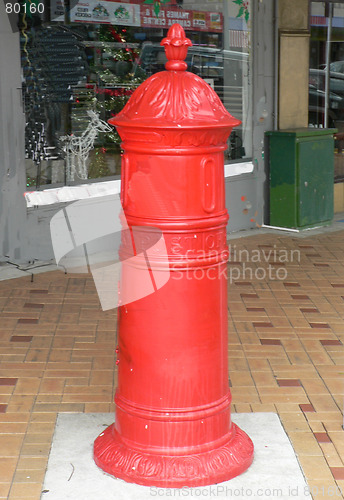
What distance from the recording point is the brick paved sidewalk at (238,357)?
377 cm

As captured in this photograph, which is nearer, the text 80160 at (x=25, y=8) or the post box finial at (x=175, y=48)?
the post box finial at (x=175, y=48)

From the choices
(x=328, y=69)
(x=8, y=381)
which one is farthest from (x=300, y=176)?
(x=8, y=381)

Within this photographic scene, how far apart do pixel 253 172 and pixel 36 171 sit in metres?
2.72

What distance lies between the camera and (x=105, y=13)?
7570 millimetres

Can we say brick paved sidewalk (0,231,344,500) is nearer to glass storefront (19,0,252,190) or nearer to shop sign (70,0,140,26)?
glass storefront (19,0,252,190)

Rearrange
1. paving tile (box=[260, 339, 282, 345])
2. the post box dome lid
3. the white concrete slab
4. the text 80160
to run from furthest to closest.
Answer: the text 80160, paving tile (box=[260, 339, 282, 345]), the white concrete slab, the post box dome lid

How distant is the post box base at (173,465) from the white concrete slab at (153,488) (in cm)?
3

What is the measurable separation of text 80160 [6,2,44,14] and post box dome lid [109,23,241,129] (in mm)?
3810

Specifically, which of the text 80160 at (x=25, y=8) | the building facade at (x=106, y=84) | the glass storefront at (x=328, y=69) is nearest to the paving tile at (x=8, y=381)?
the building facade at (x=106, y=84)

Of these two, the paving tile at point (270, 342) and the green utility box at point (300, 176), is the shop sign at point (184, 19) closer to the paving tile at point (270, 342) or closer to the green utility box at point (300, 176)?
the green utility box at point (300, 176)

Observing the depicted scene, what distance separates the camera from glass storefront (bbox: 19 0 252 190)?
707cm

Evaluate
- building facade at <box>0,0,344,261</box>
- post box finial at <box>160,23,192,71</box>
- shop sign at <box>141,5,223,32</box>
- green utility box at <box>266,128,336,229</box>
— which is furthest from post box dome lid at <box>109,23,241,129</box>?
green utility box at <box>266,128,336,229</box>

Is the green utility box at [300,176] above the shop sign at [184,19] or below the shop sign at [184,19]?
below

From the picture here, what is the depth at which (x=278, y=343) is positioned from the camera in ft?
17.3
